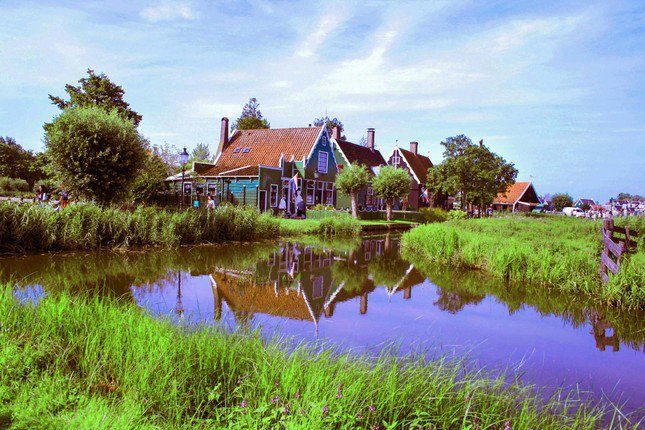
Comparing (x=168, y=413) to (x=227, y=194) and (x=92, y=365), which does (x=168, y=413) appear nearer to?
(x=92, y=365)

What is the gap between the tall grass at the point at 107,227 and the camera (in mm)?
11703

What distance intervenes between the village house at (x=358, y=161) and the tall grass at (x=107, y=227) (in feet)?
64.1

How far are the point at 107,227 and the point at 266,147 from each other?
70.5ft

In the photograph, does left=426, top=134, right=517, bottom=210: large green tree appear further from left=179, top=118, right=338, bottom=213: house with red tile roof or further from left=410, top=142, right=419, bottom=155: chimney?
left=410, top=142, right=419, bottom=155: chimney

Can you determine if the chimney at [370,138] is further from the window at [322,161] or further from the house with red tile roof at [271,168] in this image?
the window at [322,161]

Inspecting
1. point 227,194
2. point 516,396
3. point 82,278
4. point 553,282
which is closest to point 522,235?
point 553,282

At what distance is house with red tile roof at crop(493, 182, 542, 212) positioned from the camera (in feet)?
194

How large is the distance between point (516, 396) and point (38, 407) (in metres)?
3.87

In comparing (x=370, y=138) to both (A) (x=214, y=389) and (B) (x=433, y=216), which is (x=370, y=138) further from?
(A) (x=214, y=389)

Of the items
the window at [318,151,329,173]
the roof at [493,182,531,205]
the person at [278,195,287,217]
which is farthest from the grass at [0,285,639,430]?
the roof at [493,182,531,205]

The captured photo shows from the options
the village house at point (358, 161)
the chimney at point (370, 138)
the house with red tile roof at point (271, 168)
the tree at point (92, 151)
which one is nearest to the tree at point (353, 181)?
the house with red tile roof at point (271, 168)

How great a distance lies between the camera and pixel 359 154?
137 ft

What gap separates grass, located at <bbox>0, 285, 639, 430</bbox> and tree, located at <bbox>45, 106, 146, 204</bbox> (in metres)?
13.5

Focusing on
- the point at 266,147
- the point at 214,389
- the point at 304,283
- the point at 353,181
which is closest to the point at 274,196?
the point at 353,181
